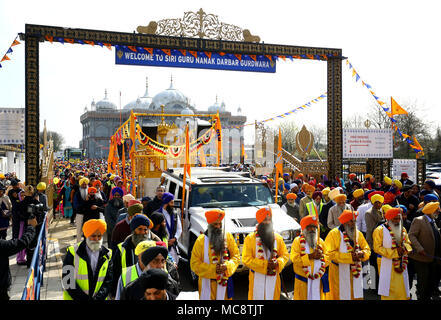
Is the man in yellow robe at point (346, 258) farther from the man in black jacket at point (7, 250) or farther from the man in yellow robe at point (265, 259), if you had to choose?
the man in black jacket at point (7, 250)

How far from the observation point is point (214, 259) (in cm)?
499

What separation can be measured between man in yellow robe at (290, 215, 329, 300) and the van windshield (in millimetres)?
2761

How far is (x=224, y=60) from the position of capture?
14594mm

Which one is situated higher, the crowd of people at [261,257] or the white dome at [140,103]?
the white dome at [140,103]

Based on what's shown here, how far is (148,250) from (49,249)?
25.1ft

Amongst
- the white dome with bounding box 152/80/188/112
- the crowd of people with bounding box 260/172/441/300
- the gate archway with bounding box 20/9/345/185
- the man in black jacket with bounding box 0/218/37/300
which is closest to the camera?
the man in black jacket with bounding box 0/218/37/300

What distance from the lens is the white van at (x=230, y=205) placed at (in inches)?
274

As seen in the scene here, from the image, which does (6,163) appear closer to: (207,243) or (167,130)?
(167,130)

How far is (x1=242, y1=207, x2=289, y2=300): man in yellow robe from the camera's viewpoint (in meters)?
4.94

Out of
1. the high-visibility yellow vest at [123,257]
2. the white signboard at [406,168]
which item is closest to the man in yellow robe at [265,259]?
the high-visibility yellow vest at [123,257]

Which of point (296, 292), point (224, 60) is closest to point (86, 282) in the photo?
point (296, 292)

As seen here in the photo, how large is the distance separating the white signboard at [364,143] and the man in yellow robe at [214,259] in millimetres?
12414

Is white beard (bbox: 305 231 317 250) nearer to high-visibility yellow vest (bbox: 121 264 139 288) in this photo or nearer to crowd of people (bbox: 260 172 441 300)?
crowd of people (bbox: 260 172 441 300)

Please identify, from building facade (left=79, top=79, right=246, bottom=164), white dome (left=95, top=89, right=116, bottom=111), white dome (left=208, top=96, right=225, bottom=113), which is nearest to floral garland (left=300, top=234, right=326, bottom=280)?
building facade (left=79, top=79, right=246, bottom=164)
